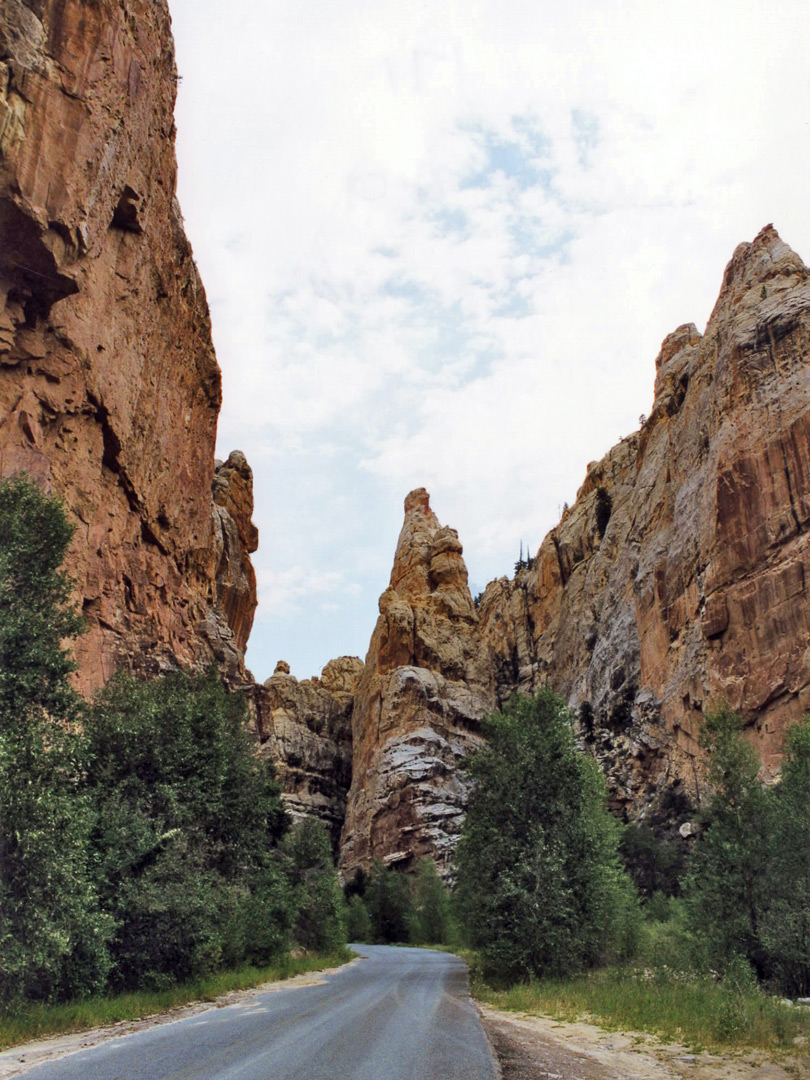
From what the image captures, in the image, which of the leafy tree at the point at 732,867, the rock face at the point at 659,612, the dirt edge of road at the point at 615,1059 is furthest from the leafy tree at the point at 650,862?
the dirt edge of road at the point at 615,1059

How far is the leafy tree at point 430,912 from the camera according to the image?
6912cm

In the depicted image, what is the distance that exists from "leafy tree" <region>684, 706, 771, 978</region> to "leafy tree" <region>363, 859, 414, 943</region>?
56561 mm

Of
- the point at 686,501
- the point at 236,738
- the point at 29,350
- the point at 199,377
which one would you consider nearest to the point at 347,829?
the point at 686,501

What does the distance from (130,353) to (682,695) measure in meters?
48.9

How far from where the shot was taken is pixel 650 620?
223ft

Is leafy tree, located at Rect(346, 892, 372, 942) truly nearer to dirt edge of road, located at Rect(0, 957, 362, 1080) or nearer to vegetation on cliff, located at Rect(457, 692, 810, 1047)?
vegetation on cliff, located at Rect(457, 692, 810, 1047)

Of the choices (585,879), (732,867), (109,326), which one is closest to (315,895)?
(585,879)

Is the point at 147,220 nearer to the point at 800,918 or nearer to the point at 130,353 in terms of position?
the point at 130,353

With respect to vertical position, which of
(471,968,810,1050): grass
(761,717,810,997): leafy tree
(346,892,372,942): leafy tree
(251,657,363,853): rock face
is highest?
(251,657,363,853): rock face

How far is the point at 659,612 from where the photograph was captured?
66250 mm

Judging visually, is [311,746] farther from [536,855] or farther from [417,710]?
[536,855]

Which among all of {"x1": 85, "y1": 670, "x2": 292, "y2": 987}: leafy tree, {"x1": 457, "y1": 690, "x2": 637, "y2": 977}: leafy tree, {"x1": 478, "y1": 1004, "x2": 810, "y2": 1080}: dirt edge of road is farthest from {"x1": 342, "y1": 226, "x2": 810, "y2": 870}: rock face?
{"x1": 478, "y1": 1004, "x2": 810, "y2": 1080}: dirt edge of road

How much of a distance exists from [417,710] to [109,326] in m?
74.3

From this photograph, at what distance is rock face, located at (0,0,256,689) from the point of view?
2406 cm
